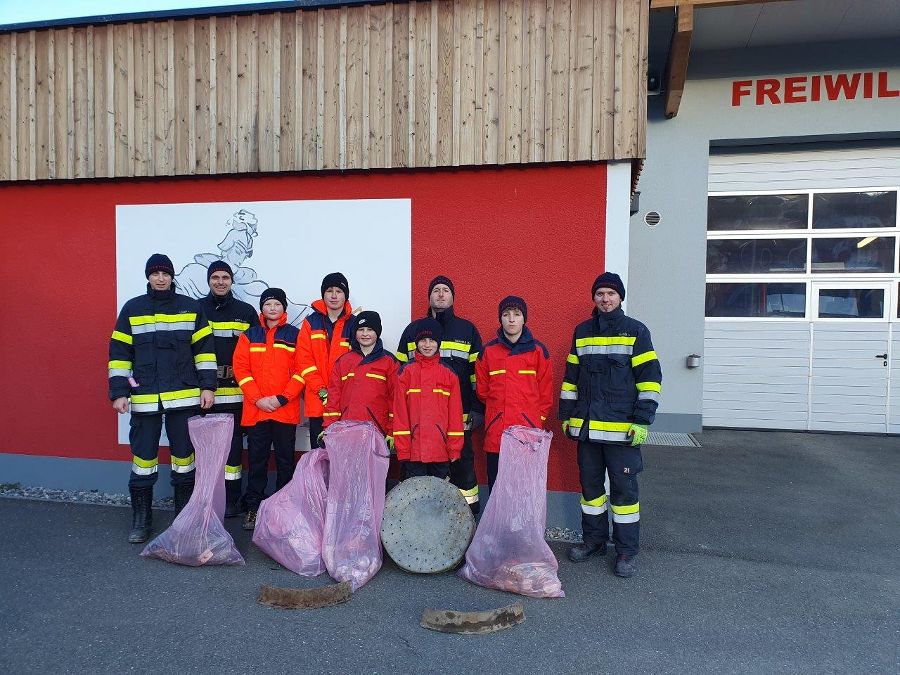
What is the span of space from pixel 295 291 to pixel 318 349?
33.4 inches

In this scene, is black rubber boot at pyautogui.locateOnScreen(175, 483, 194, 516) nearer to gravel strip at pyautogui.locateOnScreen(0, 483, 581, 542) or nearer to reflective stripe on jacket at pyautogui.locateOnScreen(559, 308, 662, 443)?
gravel strip at pyautogui.locateOnScreen(0, 483, 581, 542)

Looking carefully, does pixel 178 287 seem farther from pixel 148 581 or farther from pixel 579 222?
pixel 579 222

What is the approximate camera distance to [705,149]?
8.13 m

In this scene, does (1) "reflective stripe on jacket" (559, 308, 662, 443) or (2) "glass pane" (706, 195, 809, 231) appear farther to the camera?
(2) "glass pane" (706, 195, 809, 231)

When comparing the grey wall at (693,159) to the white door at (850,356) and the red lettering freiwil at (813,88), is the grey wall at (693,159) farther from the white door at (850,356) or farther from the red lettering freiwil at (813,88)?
the white door at (850,356)

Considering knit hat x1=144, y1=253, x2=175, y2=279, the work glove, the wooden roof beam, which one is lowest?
the work glove

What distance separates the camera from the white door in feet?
27.2

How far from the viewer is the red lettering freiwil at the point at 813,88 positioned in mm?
7777

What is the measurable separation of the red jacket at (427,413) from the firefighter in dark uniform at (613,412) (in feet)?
2.74

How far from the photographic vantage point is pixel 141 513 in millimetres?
4426

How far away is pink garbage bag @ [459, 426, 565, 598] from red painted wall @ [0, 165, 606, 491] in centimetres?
104

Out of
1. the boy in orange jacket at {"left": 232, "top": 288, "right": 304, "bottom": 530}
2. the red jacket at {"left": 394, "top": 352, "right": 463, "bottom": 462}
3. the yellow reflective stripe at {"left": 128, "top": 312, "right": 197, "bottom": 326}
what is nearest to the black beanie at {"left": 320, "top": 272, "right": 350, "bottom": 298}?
the boy in orange jacket at {"left": 232, "top": 288, "right": 304, "bottom": 530}

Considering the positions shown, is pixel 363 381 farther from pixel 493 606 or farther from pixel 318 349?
pixel 493 606

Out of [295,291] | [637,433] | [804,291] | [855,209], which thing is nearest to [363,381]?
[295,291]
